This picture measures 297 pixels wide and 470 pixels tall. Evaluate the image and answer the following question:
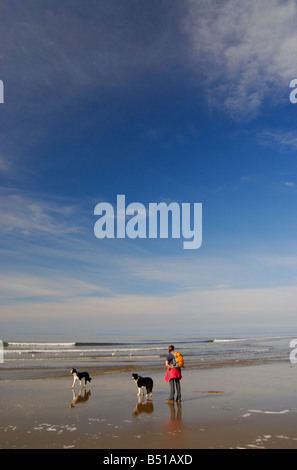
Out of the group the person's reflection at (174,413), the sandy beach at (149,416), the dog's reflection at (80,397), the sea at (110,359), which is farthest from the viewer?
the sea at (110,359)

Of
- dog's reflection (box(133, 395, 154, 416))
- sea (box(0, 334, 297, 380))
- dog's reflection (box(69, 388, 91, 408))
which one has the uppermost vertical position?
dog's reflection (box(133, 395, 154, 416))

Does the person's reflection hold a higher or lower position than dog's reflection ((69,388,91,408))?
higher

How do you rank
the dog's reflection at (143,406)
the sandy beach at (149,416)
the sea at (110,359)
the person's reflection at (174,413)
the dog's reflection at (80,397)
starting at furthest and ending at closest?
1. the sea at (110,359)
2. the dog's reflection at (80,397)
3. the dog's reflection at (143,406)
4. the person's reflection at (174,413)
5. the sandy beach at (149,416)

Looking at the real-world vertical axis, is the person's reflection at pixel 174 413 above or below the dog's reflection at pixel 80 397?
above

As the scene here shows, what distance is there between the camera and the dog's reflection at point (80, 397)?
12.4m

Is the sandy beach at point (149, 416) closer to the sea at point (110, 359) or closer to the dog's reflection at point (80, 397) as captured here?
the dog's reflection at point (80, 397)

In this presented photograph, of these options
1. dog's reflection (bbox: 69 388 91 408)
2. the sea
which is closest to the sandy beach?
dog's reflection (bbox: 69 388 91 408)

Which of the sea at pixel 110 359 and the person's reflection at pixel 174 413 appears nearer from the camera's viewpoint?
the person's reflection at pixel 174 413

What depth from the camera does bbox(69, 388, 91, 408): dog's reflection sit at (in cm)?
1235

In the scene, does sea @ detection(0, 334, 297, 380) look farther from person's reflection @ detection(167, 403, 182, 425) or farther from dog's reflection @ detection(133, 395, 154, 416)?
person's reflection @ detection(167, 403, 182, 425)

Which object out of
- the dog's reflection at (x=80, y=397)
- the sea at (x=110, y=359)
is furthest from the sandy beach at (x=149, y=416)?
the sea at (x=110, y=359)

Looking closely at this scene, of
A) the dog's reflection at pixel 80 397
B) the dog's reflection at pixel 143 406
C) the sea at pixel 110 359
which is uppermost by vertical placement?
the dog's reflection at pixel 143 406
